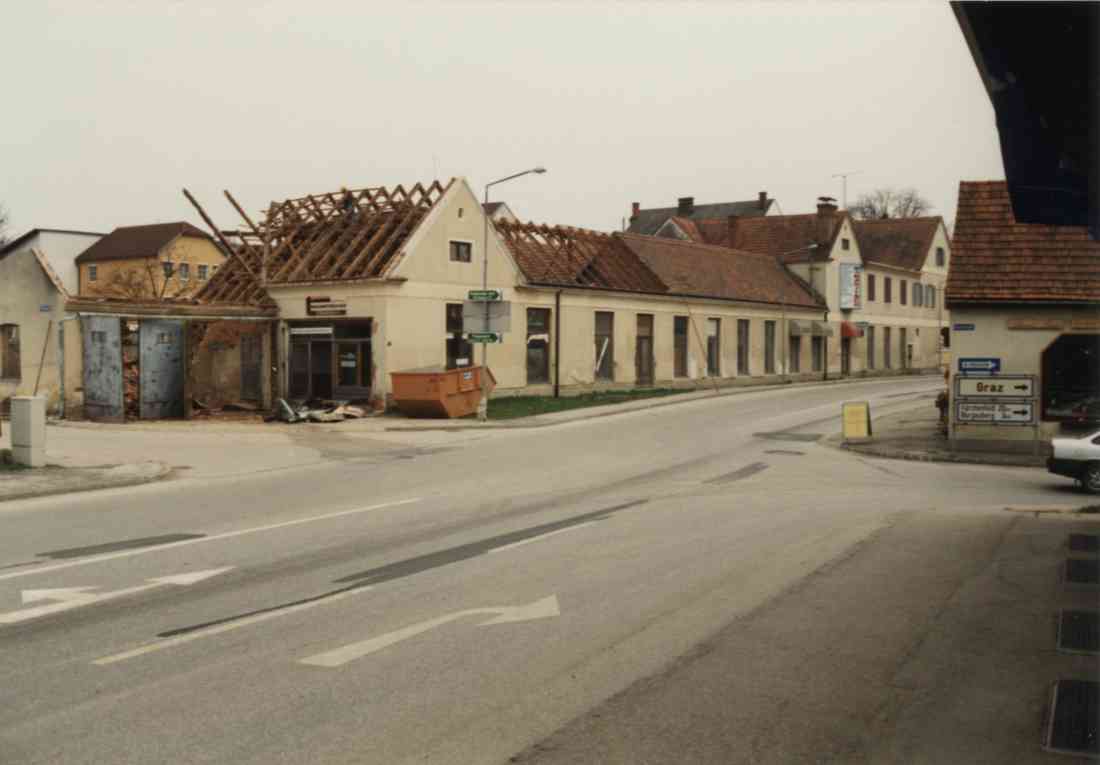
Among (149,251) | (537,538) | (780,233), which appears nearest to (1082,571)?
(537,538)

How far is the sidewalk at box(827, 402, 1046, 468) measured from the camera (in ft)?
76.6

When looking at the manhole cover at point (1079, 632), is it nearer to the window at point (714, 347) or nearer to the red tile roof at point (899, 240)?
the window at point (714, 347)

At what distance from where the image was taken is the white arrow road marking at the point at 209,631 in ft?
24.5

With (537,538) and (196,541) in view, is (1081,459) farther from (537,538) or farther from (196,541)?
(196,541)

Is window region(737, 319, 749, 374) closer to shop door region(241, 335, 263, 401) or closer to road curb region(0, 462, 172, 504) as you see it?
shop door region(241, 335, 263, 401)

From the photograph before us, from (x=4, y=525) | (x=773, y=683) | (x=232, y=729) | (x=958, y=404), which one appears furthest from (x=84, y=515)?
(x=958, y=404)

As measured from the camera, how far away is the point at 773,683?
7.08 m

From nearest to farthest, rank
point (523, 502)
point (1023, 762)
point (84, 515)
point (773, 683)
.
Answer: point (1023, 762) → point (773, 683) → point (84, 515) → point (523, 502)

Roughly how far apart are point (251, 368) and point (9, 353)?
742cm

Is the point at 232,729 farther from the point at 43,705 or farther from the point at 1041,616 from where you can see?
the point at 1041,616

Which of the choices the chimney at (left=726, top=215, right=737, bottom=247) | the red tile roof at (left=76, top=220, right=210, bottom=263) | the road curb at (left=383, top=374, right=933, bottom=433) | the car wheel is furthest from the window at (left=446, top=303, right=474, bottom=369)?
the red tile roof at (left=76, top=220, right=210, bottom=263)

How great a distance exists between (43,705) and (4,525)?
25.9 ft

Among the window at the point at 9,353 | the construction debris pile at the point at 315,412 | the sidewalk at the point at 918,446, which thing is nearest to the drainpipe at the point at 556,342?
the construction debris pile at the point at 315,412

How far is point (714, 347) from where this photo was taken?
49.0 metres
